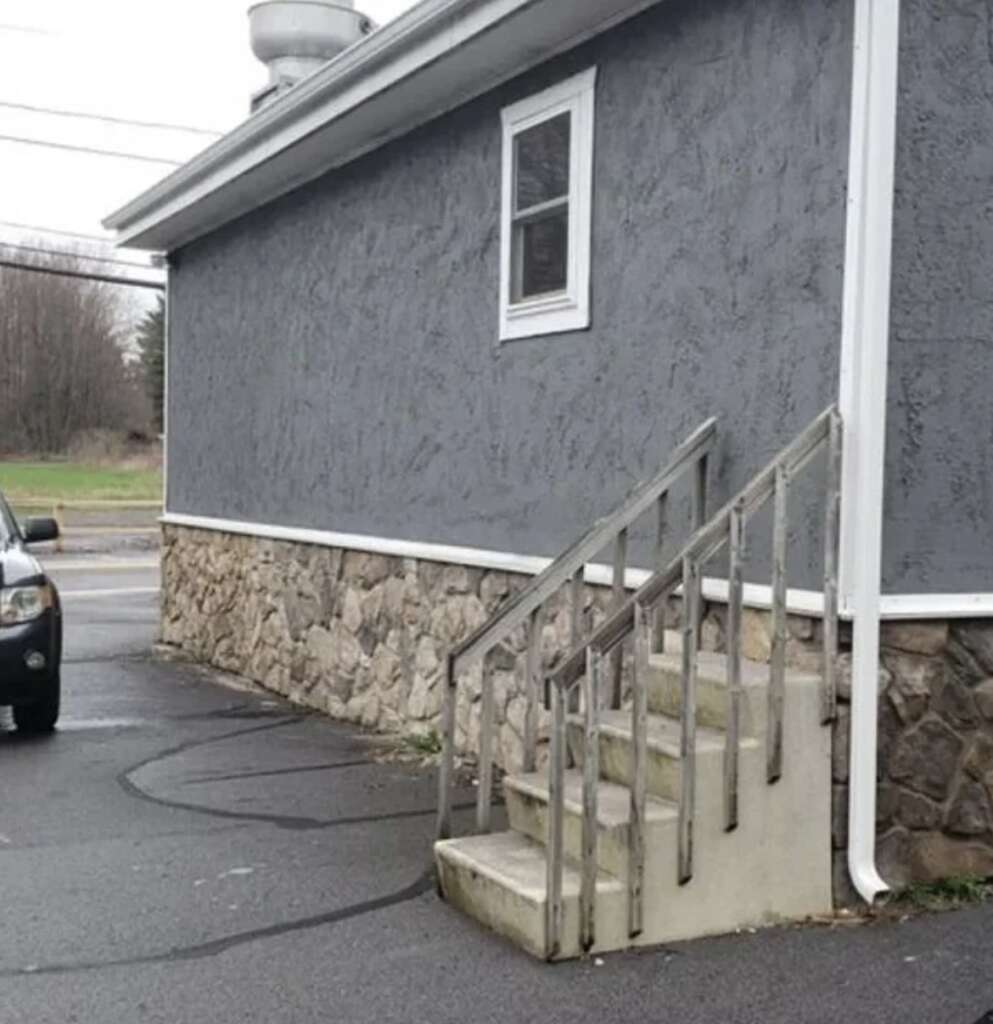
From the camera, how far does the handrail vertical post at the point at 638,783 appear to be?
4.20m

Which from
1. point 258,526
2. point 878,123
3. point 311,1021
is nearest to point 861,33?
point 878,123

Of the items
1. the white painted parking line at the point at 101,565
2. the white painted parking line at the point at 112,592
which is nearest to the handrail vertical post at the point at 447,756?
the white painted parking line at the point at 112,592

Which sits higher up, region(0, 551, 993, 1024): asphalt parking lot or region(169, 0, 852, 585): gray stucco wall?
region(169, 0, 852, 585): gray stucco wall

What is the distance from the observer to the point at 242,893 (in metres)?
4.98

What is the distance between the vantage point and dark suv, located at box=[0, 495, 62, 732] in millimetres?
7602

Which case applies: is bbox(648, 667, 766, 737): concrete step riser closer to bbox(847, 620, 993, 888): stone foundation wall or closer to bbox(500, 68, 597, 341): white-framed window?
bbox(847, 620, 993, 888): stone foundation wall

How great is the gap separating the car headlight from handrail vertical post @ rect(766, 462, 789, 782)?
4.80m

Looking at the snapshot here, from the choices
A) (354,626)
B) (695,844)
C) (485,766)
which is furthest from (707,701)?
(354,626)

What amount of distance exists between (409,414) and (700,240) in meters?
2.74

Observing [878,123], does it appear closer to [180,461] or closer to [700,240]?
[700,240]

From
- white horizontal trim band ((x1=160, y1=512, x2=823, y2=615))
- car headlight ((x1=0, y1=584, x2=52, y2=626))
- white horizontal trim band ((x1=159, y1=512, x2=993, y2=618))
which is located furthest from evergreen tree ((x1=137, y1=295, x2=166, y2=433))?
car headlight ((x1=0, y1=584, x2=52, y2=626))

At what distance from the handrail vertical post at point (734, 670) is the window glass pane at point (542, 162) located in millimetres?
2539

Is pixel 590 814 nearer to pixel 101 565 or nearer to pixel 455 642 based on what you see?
pixel 455 642

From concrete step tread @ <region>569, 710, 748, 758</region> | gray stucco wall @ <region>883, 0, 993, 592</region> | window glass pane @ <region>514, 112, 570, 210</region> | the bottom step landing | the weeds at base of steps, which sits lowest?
the weeds at base of steps
